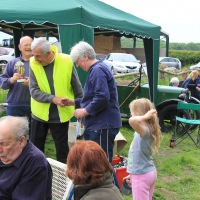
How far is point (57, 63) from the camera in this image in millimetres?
3453

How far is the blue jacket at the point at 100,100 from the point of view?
3.03m

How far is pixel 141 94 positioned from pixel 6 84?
3.96 metres

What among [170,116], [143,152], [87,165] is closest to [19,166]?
[87,165]

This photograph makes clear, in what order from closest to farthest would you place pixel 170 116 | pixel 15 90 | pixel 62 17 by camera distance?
pixel 15 90, pixel 62 17, pixel 170 116

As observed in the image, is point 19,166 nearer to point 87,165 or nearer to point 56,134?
point 87,165

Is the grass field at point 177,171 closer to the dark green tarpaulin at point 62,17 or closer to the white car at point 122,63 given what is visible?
the dark green tarpaulin at point 62,17

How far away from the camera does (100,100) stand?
303 centimetres

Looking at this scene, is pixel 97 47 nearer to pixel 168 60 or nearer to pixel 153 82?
pixel 168 60

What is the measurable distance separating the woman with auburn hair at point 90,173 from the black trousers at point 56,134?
177 cm

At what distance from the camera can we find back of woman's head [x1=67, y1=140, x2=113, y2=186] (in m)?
1.71

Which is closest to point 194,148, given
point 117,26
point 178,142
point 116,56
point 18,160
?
point 178,142

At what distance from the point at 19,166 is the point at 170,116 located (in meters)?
5.36

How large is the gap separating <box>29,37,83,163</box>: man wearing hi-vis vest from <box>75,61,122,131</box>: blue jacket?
34cm

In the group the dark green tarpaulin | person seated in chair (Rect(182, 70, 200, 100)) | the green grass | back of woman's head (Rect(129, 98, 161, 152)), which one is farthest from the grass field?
person seated in chair (Rect(182, 70, 200, 100))
